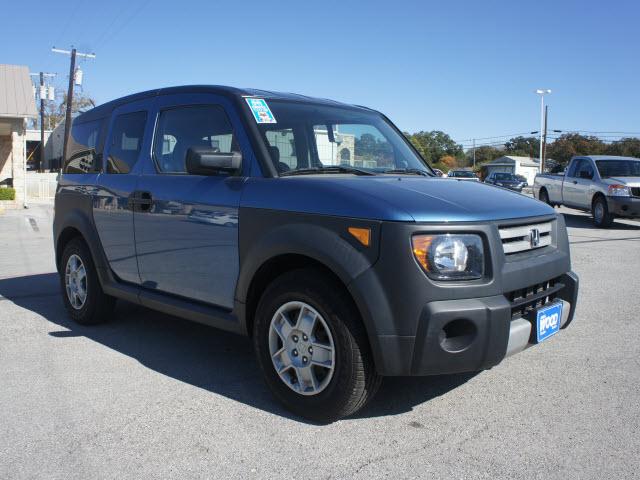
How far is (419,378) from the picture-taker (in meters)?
4.27

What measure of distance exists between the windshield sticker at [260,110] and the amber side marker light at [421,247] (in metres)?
1.50

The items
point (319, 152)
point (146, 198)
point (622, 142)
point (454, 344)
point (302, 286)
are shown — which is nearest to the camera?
point (454, 344)

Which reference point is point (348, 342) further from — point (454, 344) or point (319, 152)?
point (319, 152)

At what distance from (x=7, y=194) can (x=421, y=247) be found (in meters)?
22.2

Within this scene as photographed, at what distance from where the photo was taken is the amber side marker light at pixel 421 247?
3100 millimetres

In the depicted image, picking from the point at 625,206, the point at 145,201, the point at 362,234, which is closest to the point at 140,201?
the point at 145,201

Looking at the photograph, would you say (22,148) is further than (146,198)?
Yes

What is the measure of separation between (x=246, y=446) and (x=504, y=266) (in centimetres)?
166

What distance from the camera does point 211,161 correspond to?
377 centimetres

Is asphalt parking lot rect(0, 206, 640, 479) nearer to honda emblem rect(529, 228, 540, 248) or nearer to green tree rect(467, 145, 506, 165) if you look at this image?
honda emblem rect(529, 228, 540, 248)

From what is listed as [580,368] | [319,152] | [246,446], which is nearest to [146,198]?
[319,152]

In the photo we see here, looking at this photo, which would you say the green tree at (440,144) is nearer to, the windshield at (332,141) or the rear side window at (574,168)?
the rear side window at (574,168)

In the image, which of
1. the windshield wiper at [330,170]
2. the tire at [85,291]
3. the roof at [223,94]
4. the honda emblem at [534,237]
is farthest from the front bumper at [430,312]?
the tire at [85,291]

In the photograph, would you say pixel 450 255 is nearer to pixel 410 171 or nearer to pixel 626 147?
pixel 410 171
